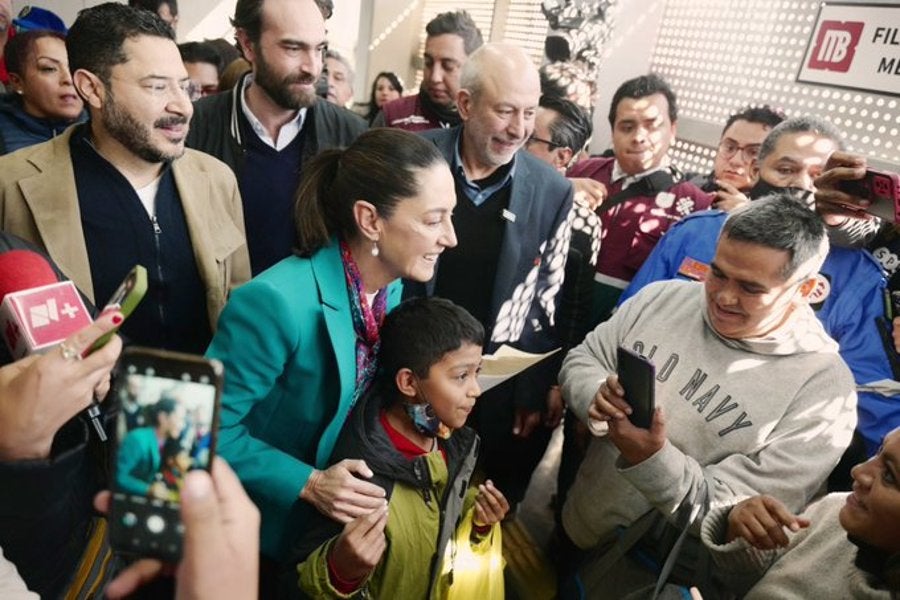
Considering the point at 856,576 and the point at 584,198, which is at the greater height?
the point at 584,198

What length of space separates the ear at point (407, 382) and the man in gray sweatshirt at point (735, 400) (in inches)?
22.0

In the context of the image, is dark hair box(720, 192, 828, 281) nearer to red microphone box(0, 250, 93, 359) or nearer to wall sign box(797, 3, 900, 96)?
red microphone box(0, 250, 93, 359)

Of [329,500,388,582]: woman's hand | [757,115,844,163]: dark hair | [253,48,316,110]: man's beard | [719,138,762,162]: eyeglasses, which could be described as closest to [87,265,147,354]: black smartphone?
[329,500,388,582]: woman's hand

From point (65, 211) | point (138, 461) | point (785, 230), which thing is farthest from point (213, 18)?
point (138, 461)

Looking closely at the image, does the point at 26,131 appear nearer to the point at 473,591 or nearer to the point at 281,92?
the point at 281,92

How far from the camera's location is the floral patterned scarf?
5.64ft

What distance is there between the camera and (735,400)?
1.74 m

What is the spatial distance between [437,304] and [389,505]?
0.62 meters

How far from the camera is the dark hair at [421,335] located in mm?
1735

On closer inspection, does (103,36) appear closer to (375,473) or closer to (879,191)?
(375,473)

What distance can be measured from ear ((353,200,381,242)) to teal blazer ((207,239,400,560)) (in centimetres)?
10

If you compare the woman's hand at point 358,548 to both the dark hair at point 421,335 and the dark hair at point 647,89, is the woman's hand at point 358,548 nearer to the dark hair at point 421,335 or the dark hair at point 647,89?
the dark hair at point 421,335

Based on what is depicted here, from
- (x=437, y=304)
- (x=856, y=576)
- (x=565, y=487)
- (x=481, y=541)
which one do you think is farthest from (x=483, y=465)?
(x=856, y=576)

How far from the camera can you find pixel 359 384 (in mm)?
1739
